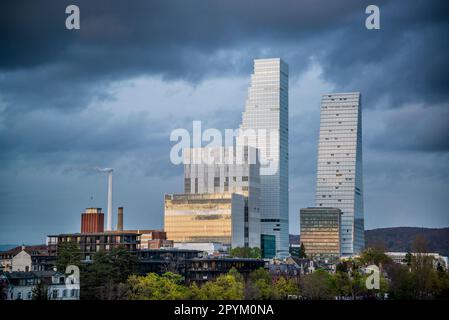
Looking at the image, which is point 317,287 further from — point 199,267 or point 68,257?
point 68,257

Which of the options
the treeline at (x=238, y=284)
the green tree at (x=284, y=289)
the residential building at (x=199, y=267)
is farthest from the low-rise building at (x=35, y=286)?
the green tree at (x=284, y=289)

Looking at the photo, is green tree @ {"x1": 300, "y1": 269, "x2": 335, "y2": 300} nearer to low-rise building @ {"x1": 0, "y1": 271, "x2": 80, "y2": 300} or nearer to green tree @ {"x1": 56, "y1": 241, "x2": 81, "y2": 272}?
green tree @ {"x1": 56, "y1": 241, "x2": 81, "y2": 272}

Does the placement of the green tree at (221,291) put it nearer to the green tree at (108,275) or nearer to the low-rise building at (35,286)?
the green tree at (108,275)

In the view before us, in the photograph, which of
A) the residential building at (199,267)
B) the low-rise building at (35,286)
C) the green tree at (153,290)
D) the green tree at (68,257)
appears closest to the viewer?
the green tree at (153,290)

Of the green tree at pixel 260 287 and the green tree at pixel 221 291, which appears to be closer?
the green tree at pixel 221 291

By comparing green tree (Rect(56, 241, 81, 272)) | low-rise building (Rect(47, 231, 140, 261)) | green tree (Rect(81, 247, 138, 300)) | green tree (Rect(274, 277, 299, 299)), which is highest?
low-rise building (Rect(47, 231, 140, 261))

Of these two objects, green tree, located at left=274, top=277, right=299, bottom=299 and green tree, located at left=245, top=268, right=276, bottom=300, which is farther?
green tree, located at left=274, top=277, right=299, bottom=299

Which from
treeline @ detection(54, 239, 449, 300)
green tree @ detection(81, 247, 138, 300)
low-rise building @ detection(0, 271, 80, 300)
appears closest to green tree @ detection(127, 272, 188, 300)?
treeline @ detection(54, 239, 449, 300)

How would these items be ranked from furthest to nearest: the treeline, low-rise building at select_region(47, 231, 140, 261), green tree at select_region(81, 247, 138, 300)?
low-rise building at select_region(47, 231, 140, 261)
the treeline
green tree at select_region(81, 247, 138, 300)

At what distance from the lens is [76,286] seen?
136m

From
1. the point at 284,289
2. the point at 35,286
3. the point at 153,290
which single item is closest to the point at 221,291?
the point at 153,290
